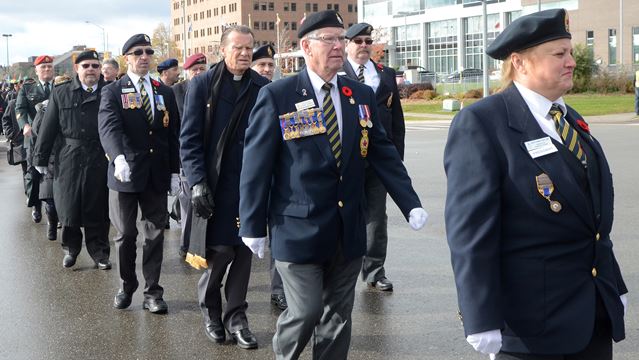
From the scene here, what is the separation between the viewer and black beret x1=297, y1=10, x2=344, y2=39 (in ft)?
15.0

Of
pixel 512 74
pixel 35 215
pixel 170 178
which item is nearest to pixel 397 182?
pixel 512 74

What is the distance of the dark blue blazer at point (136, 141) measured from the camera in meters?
6.93

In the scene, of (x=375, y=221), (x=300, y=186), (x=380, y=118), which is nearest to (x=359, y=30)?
(x=380, y=118)

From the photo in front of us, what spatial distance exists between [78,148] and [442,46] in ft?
277

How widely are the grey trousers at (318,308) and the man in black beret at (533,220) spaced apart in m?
1.42

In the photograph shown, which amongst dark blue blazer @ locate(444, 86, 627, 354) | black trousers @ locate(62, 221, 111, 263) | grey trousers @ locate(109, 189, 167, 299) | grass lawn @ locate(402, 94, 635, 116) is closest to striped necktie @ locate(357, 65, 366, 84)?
grey trousers @ locate(109, 189, 167, 299)

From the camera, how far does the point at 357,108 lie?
15.4 ft

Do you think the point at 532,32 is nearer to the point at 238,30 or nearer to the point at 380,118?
the point at 238,30

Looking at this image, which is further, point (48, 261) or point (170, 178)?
point (48, 261)

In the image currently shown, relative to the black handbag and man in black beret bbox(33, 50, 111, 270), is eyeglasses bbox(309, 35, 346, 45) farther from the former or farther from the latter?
the black handbag

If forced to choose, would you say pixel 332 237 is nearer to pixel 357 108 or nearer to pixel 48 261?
pixel 357 108

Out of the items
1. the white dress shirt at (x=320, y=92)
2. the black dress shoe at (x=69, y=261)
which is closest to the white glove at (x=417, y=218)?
the white dress shirt at (x=320, y=92)

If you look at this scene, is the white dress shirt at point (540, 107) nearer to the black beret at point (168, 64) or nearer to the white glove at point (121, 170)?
the white glove at point (121, 170)

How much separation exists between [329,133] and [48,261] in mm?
5562
